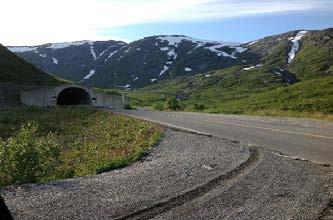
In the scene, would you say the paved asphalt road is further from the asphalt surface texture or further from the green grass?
the green grass

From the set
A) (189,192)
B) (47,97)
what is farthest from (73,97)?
(189,192)

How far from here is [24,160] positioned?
14.3 meters

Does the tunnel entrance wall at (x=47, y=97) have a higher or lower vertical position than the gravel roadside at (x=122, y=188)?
lower

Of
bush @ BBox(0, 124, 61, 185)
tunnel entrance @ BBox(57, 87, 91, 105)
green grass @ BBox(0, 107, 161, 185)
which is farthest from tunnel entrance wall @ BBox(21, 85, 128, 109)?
bush @ BBox(0, 124, 61, 185)

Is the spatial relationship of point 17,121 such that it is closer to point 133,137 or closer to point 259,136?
point 133,137

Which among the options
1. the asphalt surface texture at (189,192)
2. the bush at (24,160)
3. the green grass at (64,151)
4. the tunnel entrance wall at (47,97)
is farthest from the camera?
the tunnel entrance wall at (47,97)

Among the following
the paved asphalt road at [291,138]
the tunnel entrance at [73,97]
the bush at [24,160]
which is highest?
the bush at [24,160]

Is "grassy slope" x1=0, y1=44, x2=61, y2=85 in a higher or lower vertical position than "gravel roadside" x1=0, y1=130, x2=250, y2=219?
lower

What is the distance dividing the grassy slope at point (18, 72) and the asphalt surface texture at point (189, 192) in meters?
71.8

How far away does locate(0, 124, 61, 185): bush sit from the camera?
13.9 meters

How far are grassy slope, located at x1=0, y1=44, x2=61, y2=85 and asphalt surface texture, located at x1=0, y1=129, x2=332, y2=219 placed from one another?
7176 cm

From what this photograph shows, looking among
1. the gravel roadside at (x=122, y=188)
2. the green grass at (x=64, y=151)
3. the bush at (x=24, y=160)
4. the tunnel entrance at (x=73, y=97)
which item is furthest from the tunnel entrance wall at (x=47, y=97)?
the bush at (x=24, y=160)

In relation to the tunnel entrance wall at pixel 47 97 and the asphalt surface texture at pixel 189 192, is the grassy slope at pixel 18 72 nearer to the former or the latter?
the tunnel entrance wall at pixel 47 97

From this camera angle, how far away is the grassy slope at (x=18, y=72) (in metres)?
86.2
